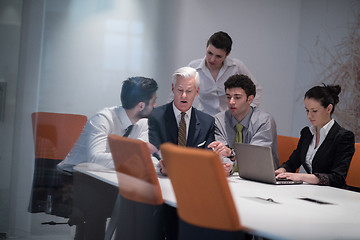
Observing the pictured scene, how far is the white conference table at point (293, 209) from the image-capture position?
1854 millimetres

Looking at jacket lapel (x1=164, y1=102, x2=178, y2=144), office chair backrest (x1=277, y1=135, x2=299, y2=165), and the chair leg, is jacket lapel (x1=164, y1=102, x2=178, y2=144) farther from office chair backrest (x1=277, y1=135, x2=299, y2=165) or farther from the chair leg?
office chair backrest (x1=277, y1=135, x2=299, y2=165)

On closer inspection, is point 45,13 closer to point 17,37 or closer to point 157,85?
point 17,37

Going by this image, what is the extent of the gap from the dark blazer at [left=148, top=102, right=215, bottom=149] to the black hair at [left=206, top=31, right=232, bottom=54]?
996mm

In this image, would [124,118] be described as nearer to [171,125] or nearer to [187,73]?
[171,125]

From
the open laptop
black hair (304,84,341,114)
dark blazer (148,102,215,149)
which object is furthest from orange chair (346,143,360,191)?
dark blazer (148,102,215,149)

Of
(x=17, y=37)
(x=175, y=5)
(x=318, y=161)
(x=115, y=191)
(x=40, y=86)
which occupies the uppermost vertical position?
(x=175, y=5)

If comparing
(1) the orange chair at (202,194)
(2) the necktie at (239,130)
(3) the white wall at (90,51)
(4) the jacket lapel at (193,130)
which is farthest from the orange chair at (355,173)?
(1) the orange chair at (202,194)

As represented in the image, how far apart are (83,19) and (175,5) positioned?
849 millimetres

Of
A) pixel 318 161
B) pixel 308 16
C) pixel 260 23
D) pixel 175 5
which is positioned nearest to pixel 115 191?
pixel 318 161

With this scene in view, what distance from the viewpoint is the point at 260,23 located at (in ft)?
15.6

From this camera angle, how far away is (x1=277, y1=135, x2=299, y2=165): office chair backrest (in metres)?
4.11

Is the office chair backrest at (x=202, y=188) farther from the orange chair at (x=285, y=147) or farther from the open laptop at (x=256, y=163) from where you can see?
the orange chair at (x=285, y=147)

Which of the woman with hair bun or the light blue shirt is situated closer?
the woman with hair bun

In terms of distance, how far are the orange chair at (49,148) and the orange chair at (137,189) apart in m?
1.19
